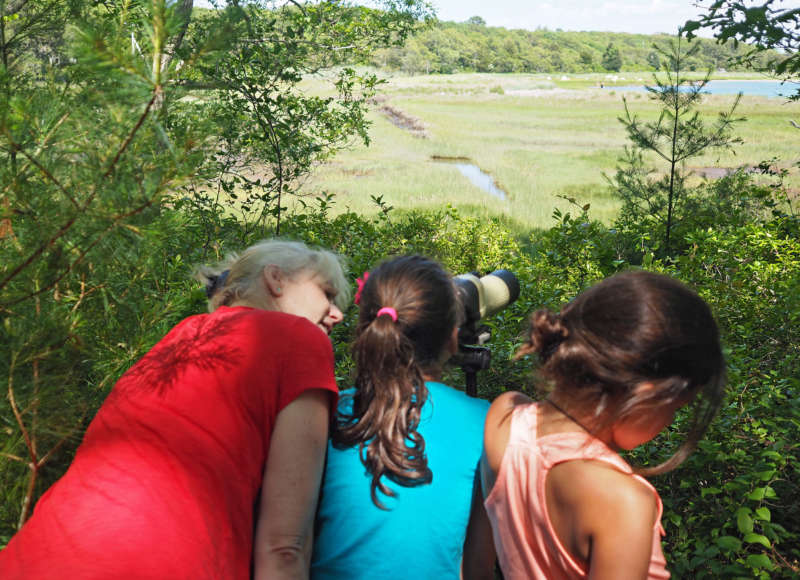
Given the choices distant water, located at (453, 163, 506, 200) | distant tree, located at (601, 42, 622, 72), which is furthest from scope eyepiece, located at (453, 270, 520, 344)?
distant tree, located at (601, 42, 622, 72)

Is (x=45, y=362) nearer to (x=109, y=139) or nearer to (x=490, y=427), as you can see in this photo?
(x=109, y=139)

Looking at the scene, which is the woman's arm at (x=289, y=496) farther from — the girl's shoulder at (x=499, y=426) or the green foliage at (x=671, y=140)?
the green foliage at (x=671, y=140)

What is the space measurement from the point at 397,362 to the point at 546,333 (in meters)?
0.39

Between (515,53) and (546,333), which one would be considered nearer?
(546,333)

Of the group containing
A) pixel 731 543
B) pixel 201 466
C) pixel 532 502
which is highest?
pixel 201 466

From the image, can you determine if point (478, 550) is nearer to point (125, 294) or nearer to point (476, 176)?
point (125, 294)

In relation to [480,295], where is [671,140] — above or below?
above

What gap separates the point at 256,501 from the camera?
1.34m

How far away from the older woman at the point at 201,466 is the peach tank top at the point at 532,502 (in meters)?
0.42

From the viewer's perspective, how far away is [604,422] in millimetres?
1282

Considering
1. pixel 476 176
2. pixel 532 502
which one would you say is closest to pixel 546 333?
pixel 532 502

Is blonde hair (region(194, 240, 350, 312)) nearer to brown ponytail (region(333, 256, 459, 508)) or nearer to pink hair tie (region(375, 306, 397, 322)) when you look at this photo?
brown ponytail (region(333, 256, 459, 508))

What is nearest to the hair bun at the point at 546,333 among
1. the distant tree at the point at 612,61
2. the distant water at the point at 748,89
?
the distant water at the point at 748,89

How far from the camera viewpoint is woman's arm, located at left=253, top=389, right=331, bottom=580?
128 cm
